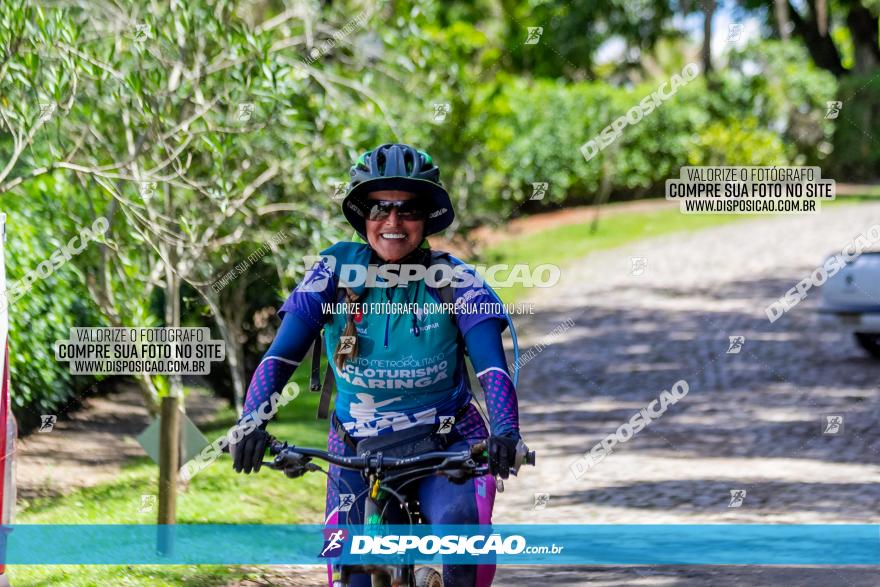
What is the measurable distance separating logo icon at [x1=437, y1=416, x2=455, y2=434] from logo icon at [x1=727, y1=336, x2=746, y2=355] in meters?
12.9

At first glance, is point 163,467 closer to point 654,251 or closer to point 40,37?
point 40,37

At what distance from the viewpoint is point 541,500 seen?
10367 mm

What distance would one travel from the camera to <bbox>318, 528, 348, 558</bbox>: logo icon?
4.40 metres

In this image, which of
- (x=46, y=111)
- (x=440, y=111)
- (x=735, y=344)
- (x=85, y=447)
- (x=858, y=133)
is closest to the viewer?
(x=46, y=111)

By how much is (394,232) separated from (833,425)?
8803 mm

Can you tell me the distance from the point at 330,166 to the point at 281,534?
3980 millimetres

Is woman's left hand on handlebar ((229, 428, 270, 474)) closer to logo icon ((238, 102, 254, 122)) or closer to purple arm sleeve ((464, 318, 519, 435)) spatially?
purple arm sleeve ((464, 318, 519, 435))

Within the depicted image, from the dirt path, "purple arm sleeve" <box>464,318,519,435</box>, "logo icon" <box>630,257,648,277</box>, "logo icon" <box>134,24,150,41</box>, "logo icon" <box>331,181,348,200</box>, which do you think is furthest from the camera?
"logo icon" <box>630,257,648,277</box>

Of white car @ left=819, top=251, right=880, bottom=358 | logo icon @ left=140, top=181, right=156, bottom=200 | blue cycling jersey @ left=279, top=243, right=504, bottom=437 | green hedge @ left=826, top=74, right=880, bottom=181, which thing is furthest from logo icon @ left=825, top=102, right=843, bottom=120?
blue cycling jersey @ left=279, top=243, right=504, bottom=437

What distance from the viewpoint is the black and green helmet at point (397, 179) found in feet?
15.4

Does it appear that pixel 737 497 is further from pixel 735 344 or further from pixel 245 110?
pixel 735 344

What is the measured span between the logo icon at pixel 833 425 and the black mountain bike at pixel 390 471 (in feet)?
28.4

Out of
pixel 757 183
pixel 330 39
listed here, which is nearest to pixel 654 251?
pixel 757 183

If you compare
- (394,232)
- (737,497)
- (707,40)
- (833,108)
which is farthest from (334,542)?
(707,40)
